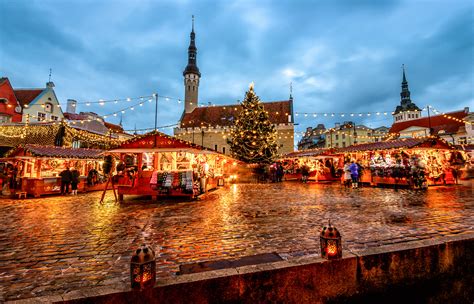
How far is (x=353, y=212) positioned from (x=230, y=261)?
5.30 meters

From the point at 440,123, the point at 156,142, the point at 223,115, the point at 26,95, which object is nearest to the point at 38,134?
the point at 156,142

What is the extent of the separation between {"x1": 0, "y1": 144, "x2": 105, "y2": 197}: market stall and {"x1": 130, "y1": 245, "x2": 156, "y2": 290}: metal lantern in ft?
46.4

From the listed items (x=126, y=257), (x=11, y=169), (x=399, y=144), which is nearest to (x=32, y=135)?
(x=11, y=169)

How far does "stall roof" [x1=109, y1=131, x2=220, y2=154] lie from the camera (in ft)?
39.1

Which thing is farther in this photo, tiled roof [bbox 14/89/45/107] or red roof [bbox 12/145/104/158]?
tiled roof [bbox 14/89/45/107]

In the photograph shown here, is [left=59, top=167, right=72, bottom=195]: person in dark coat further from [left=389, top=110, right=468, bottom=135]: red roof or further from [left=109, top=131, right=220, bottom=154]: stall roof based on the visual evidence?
[left=389, top=110, right=468, bottom=135]: red roof

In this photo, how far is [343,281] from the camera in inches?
117

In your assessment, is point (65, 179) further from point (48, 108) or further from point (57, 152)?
point (48, 108)

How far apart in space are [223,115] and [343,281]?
44.8 metres

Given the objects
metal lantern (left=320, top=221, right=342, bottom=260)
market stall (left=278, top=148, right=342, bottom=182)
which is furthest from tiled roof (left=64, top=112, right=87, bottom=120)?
metal lantern (left=320, top=221, right=342, bottom=260)

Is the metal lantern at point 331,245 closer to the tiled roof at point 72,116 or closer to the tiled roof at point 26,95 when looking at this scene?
the tiled roof at point 72,116

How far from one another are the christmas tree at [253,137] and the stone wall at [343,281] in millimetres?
22096

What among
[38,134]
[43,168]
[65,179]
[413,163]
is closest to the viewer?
[65,179]

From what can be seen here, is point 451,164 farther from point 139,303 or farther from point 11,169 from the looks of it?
point 11,169
